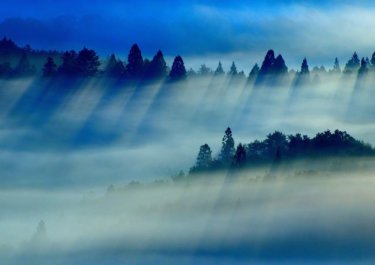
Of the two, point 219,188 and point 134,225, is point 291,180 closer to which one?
point 219,188

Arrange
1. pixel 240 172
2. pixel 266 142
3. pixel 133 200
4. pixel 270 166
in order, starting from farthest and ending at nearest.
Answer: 1. pixel 133 200
2. pixel 266 142
3. pixel 240 172
4. pixel 270 166

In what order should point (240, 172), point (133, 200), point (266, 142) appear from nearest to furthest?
point (240, 172), point (266, 142), point (133, 200)

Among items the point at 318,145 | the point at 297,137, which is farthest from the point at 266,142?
the point at 318,145

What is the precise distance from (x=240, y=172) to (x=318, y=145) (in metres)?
11.9

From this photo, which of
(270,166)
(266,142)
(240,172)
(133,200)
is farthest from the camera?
(133,200)

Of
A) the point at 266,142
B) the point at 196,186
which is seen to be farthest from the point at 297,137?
the point at 196,186

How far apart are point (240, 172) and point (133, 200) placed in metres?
30.2

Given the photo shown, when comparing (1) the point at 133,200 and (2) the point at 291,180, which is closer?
(2) the point at 291,180

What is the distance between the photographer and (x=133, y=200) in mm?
196750

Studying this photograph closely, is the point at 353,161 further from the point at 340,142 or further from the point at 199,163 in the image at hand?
the point at 199,163

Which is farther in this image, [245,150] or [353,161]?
[245,150]

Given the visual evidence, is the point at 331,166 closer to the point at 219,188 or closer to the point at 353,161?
the point at 353,161

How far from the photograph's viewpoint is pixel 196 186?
17938 centimetres

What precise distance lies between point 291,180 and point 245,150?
11988 mm
